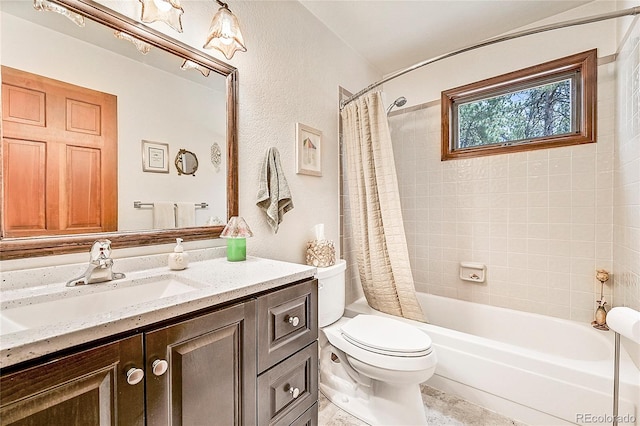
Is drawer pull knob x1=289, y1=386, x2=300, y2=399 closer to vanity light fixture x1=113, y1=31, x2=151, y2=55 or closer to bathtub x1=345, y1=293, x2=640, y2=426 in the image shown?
bathtub x1=345, y1=293, x2=640, y2=426

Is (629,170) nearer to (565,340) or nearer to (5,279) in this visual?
(565,340)

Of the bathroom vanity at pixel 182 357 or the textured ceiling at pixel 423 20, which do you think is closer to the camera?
the bathroom vanity at pixel 182 357

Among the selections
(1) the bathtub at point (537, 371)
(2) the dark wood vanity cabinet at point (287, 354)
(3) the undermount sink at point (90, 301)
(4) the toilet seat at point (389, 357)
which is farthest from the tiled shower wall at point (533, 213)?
(3) the undermount sink at point (90, 301)

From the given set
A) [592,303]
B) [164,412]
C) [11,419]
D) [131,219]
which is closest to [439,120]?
[592,303]

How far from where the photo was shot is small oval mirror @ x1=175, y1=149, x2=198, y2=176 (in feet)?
4.05

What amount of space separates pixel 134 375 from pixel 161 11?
4.04 ft

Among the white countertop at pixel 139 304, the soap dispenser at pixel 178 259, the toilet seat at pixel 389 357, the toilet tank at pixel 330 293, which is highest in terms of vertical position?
the soap dispenser at pixel 178 259

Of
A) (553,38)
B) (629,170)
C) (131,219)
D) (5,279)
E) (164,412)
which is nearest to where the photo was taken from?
(164,412)

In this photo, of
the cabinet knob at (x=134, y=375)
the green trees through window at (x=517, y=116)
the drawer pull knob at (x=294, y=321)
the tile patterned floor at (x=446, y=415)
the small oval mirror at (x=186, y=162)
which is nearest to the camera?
the cabinet knob at (x=134, y=375)

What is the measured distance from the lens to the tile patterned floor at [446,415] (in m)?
1.49

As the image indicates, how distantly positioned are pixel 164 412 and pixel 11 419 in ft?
0.90

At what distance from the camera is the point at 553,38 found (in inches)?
76.0

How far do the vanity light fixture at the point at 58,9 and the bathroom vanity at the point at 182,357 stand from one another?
0.89 m

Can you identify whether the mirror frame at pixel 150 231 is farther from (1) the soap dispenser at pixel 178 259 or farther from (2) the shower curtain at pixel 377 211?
(2) the shower curtain at pixel 377 211
